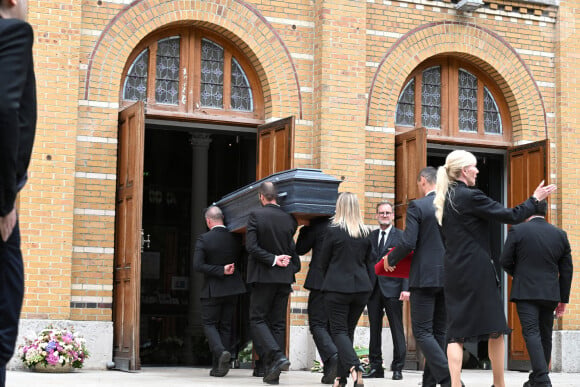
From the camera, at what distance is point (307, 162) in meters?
14.4

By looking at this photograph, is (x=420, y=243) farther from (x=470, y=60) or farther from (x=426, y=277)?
(x=470, y=60)

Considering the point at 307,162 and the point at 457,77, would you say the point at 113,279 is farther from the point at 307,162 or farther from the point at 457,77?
the point at 457,77

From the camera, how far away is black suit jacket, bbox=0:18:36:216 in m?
3.43

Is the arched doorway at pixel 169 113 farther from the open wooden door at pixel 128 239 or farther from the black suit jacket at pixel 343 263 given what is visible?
the black suit jacket at pixel 343 263

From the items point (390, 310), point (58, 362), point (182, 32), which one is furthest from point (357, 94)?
point (58, 362)

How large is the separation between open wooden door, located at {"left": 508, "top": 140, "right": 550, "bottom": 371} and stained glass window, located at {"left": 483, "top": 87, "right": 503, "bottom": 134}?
493 millimetres

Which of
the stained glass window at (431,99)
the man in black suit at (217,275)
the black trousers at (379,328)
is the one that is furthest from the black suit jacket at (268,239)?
the stained glass window at (431,99)

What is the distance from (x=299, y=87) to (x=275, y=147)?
1302 millimetres

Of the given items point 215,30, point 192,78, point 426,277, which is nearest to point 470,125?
point 215,30

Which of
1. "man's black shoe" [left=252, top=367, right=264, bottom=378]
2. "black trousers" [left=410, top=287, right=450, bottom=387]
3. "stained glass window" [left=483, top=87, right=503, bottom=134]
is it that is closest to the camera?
"black trousers" [left=410, top=287, right=450, bottom=387]

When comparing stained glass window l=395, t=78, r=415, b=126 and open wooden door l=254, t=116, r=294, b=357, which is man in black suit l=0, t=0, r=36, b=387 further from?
stained glass window l=395, t=78, r=415, b=126

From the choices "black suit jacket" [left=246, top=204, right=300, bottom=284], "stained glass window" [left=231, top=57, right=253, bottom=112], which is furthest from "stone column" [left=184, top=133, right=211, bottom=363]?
"black suit jacket" [left=246, top=204, right=300, bottom=284]

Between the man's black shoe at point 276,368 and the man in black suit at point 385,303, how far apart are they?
204 cm

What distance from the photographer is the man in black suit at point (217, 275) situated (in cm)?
1165
